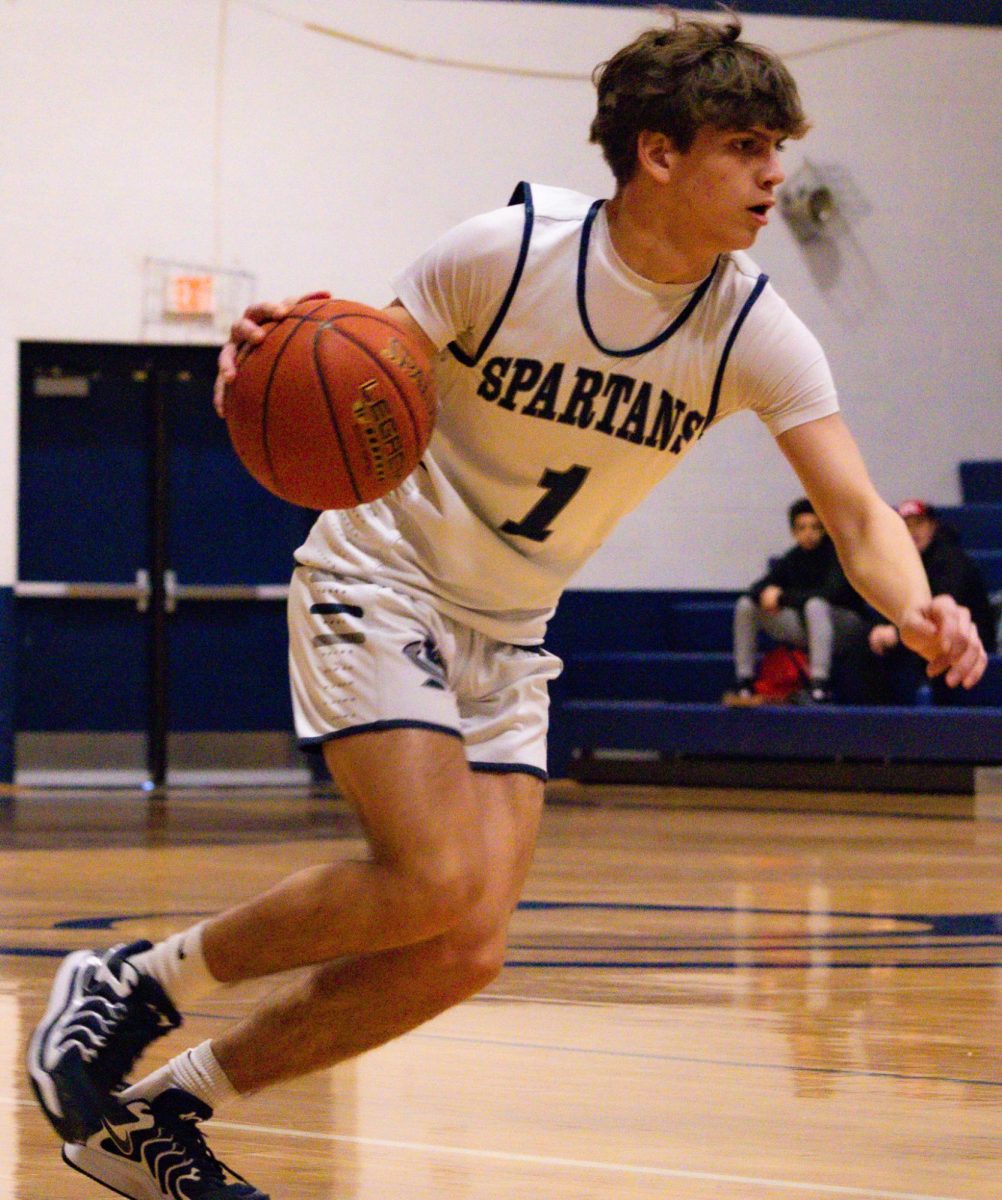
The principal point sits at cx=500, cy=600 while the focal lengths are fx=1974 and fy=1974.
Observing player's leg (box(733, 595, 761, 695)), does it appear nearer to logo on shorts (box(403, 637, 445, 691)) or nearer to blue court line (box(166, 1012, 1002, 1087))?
blue court line (box(166, 1012, 1002, 1087))

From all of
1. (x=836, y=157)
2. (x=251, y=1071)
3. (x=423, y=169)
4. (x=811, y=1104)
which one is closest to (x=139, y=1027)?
(x=251, y=1071)

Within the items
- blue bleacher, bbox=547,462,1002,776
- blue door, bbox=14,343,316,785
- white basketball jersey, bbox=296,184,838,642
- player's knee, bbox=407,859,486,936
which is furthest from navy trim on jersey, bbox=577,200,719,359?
blue door, bbox=14,343,316,785

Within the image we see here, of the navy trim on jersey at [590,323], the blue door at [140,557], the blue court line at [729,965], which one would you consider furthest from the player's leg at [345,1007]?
the blue door at [140,557]

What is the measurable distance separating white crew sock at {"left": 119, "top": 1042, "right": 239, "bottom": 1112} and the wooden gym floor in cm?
12

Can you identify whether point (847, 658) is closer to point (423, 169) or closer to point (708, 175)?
point (423, 169)

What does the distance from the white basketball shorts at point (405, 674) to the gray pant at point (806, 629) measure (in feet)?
23.4

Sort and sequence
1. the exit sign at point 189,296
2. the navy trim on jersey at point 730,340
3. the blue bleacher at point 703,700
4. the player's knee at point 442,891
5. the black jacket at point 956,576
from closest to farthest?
the player's knee at point 442,891 < the navy trim on jersey at point 730,340 < the black jacket at point 956,576 < the blue bleacher at point 703,700 < the exit sign at point 189,296

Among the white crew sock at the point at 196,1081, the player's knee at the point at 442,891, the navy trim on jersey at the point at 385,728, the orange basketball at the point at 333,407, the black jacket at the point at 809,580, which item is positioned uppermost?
the orange basketball at the point at 333,407

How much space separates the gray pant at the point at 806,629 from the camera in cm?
981

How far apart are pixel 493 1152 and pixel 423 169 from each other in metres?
8.86

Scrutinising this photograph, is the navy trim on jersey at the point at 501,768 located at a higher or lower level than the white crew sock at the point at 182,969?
higher

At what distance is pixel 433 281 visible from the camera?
265 centimetres

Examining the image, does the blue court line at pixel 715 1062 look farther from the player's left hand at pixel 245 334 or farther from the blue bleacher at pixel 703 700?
the blue bleacher at pixel 703 700

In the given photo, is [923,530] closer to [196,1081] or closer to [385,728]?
[385,728]
